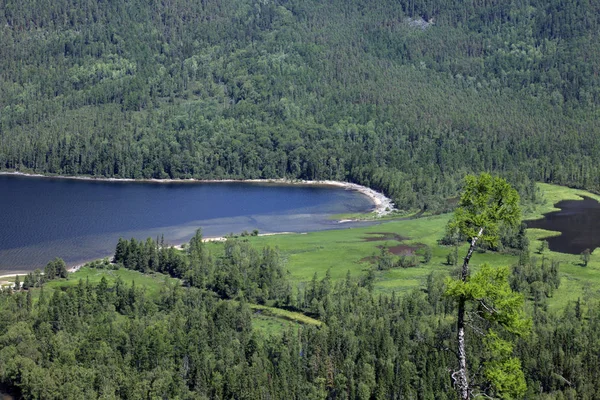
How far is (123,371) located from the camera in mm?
83812

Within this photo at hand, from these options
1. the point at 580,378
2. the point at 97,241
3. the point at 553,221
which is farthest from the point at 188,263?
the point at 553,221

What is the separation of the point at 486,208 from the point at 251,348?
70372 mm

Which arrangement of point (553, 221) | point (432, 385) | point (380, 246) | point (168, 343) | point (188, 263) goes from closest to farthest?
point (432, 385)
point (168, 343)
point (188, 263)
point (380, 246)
point (553, 221)

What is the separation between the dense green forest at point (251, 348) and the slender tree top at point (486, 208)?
48.3m

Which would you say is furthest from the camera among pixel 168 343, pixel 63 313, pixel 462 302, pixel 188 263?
pixel 188 263

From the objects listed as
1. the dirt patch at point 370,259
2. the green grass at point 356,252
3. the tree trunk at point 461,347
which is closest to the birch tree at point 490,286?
the tree trunk at point 461,347

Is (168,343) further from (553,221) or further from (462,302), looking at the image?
(553,221)

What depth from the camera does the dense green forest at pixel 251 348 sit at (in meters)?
80.4

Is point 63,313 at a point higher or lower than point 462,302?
lower

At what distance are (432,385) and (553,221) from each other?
417 feet

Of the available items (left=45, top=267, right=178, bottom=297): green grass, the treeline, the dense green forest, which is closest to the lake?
the dense green forest

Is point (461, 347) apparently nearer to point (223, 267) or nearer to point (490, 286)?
point (490, 286)

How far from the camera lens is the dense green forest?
80438 millimetres

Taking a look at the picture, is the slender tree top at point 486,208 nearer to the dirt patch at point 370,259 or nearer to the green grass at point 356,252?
the green grass at point 356,252
